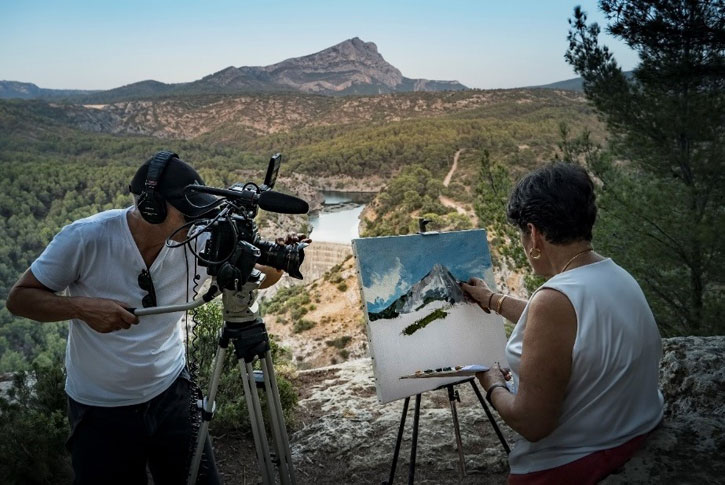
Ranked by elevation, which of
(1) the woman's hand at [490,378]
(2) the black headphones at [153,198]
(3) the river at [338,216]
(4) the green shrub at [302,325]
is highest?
(2) the black headphones at [153,198]

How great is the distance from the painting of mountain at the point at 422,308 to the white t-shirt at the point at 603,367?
0.93 m

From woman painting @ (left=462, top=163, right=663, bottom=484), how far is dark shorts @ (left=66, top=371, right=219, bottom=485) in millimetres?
1060

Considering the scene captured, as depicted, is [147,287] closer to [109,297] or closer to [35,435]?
[109,297]

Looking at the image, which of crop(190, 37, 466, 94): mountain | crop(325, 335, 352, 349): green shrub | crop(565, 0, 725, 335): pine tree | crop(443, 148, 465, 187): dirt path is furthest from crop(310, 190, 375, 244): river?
crop(190, 37, 466, 94): mountain

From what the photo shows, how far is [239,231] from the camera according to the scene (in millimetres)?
1512

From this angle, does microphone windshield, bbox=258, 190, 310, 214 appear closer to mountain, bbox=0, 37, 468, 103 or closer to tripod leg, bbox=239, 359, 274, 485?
tripod leg, bbox=239, 359, 274, 485

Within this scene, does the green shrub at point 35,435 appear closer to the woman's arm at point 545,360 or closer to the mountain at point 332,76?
the woman's arm at point 545,360

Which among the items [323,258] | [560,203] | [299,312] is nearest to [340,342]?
[299,312]

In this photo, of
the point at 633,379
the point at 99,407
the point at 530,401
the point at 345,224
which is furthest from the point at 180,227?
the point at 345,224

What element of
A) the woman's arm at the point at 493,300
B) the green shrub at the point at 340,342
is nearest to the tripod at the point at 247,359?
the woman's arm at the point at 493,300

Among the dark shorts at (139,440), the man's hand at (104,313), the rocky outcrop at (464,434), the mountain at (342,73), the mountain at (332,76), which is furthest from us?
the mountain at (342,73)

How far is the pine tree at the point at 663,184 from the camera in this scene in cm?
486

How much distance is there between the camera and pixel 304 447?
11.0 feet

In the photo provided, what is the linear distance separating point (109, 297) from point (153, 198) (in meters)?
0.34
